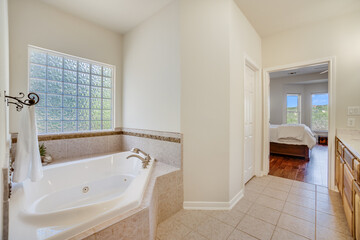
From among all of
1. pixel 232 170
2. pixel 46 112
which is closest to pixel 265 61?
pixel 232 170

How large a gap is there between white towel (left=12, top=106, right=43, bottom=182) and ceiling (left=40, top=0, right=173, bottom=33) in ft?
5.79

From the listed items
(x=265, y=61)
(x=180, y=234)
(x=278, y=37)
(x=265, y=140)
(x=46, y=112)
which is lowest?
(x=180, y=234)

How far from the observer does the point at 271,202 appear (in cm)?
205

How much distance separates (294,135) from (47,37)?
520 cm

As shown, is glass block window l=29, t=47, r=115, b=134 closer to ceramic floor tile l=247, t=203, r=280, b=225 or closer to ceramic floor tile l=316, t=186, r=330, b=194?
ceramic floor tile l=247, t=203, r=280, b=225

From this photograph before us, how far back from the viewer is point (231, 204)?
1.95 metres

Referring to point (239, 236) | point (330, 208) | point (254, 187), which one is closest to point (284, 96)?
point (254, 187)

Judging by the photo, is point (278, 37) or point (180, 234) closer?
point (180, 234)

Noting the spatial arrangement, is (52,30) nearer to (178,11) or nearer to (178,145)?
(178,11)

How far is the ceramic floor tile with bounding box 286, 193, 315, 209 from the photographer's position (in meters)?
1.98

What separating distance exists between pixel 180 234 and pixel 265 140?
7.37ft

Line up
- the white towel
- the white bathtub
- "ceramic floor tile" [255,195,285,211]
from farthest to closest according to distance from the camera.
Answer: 1. "ceramic floor tile" [255,195,285,211]
2. the white towel
3. the white bathtub

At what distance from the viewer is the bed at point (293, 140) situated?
3820mm

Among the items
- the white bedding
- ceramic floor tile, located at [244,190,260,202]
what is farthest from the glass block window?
the white bedding
